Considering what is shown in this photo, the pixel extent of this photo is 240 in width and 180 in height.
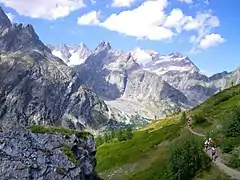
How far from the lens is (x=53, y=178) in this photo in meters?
36.7

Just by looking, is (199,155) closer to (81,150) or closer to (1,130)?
(81,150)

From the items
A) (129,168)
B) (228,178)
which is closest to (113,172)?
(129,168)

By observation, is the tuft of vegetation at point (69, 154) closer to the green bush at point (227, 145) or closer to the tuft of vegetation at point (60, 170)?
the tuft of vegetation at point (60, 170)

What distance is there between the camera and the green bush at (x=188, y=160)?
70.3m

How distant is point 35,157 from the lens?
37375mm

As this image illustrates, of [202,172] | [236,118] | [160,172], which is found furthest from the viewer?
[160,172]

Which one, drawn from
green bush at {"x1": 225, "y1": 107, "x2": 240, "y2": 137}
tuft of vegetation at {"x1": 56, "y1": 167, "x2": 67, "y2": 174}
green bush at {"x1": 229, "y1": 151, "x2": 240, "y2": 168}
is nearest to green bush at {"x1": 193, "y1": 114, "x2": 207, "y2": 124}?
green bush at {"x1": 225, "y1": 107, "x2": 240, "y2": 137}

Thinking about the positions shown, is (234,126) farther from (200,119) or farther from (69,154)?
(200,119)

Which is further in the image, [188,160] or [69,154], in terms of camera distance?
[188,160]

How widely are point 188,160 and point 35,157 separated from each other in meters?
39.4

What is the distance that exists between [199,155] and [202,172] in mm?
3547

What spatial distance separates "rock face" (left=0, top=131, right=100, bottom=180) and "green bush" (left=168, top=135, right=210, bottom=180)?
3386 cm

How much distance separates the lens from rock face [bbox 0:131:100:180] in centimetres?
3612

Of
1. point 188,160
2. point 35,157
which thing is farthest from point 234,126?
point 35,157
